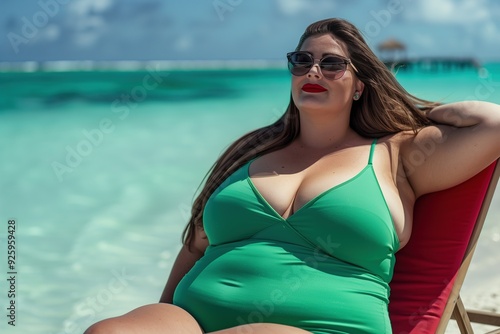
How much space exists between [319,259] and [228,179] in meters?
0.62

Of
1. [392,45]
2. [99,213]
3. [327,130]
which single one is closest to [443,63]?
[392,45]

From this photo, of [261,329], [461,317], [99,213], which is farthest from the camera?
[99,213]

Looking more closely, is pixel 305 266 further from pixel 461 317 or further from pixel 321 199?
pixel 461 317

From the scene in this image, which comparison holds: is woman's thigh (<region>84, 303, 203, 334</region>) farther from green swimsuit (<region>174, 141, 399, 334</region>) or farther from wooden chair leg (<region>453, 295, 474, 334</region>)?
wooden chair leg (<region>453, 295, 474, 334</region>)

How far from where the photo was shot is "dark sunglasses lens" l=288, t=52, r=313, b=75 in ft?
11.0

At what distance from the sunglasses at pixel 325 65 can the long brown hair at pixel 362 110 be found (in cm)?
11

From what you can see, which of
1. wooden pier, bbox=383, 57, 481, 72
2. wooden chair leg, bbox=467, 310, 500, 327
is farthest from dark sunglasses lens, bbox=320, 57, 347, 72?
wooden pier, bbox=383, 57, 481, 72

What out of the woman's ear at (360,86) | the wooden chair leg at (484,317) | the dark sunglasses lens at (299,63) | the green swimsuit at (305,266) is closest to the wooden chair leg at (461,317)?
the wooden chair leg at (484,317)

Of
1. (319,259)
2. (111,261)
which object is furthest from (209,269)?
(111,261)

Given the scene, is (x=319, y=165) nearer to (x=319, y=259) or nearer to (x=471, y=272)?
(x=319, y=259)

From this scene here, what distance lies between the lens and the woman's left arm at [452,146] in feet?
10.3

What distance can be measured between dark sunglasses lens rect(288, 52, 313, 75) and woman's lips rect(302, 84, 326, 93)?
0.06m

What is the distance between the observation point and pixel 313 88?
132 inches

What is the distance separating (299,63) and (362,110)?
0.38 metres
